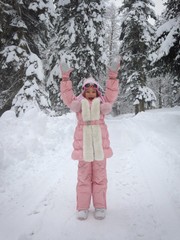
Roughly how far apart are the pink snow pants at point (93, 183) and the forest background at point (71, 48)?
1.61 metres

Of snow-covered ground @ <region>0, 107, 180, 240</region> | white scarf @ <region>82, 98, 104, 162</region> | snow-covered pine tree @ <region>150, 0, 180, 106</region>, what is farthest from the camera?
snow-covered pine tree @ <region>150, 0, 180, 106</region>

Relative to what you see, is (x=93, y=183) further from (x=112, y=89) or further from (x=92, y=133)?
(x=112, y=89)

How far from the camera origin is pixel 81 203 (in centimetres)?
404

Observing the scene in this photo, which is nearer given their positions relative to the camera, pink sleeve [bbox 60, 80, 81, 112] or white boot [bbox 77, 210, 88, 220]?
white boot [bbox 77, 210, 88, 220]

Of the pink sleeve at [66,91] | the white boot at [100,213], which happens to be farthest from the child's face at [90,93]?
the white boot at [100,213]

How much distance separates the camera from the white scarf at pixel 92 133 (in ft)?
13.4

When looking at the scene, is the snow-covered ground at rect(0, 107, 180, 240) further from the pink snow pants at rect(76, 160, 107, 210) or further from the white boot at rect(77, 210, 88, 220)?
the pink snow pants at rect(76, 160, 107, 210)

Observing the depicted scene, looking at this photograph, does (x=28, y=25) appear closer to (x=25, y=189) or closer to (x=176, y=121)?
(x=176, y=121)

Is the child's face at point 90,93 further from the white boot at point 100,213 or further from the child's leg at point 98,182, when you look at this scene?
the white boot at point 100,213

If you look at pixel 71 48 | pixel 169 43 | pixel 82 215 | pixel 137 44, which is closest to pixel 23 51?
pixel 169 43

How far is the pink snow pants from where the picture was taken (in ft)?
13.4

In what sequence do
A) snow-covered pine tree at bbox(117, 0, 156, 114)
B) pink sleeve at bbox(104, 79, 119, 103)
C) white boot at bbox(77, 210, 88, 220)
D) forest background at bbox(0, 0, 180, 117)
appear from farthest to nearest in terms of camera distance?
1. snow-covered pine tree at bbox(117, 0, 156, 114)
2. forest background at bbox(0, 0, 180, 117)
3. pink sleeve at bbox(104, 79, 119, 103)
4. white boot at bbox(77, 210, 88, 220)

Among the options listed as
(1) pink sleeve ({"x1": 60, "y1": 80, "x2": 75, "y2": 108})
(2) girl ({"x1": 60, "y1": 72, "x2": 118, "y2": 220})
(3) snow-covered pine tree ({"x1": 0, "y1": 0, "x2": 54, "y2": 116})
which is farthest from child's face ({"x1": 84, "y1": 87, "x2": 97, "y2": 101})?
(3) snow-covered pine tree ({"x1": 0, "y1": 0, "x2": 54, "y2": 116})

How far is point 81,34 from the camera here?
17266 mm
